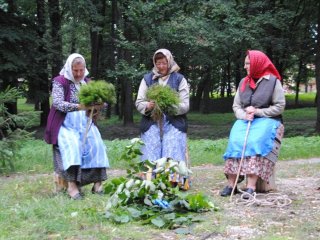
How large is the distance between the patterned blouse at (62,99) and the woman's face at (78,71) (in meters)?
0.09

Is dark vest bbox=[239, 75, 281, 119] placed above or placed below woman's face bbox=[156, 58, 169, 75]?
below

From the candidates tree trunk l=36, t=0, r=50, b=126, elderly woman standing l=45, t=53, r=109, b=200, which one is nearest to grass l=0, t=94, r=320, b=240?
elderly woman standing l=45, t=53, r=109, b=200

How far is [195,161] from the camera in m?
9.70

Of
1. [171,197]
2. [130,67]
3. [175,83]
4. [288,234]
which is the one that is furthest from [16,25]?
[288,234]

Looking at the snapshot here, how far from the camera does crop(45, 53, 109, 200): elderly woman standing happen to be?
18.5ft

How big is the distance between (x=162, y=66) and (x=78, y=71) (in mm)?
1045

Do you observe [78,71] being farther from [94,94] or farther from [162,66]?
[162,66]

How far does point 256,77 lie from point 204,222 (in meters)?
2.16

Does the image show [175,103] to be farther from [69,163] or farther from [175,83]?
[69,163]

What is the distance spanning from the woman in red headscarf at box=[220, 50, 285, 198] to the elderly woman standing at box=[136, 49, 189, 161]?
2.15ft

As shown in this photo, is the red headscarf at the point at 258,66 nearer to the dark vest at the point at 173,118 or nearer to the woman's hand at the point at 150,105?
the dark vest at the point at 173,118

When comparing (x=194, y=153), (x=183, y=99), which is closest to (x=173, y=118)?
(x=183, y=99)

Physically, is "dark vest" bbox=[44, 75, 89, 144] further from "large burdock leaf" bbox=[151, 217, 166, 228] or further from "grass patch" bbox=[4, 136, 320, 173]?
"grass patch" bbox=[4, 136, 320, 173]

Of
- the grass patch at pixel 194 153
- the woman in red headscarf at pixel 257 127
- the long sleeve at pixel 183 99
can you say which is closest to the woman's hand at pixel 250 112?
the woman in red headscarf at pixel 257 127
